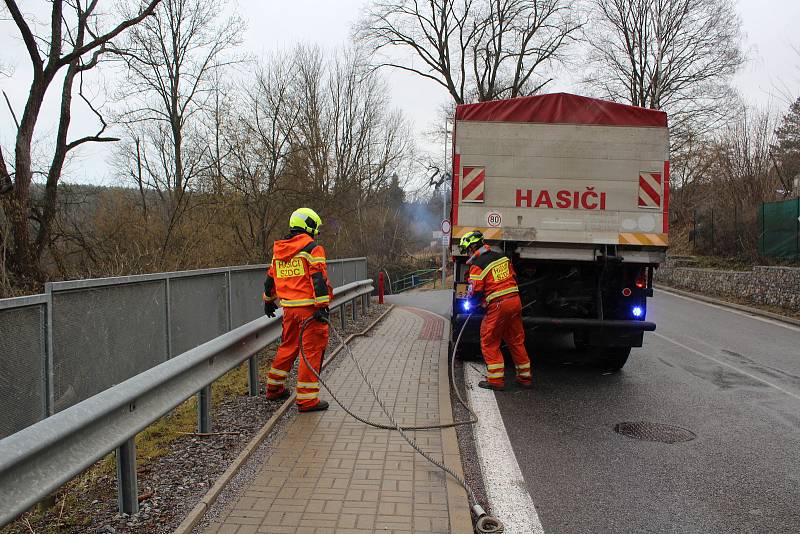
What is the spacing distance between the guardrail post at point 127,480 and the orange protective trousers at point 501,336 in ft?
13.4

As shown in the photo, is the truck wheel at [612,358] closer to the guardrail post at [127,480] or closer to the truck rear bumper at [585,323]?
the truck rear bumper at [585,323]

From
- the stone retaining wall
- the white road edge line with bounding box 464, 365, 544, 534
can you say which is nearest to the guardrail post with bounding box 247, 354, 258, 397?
the white road edge line with bounding box 464, 365, 544, 534

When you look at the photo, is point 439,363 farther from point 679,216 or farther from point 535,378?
point 679,216

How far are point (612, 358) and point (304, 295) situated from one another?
4568 millimetres

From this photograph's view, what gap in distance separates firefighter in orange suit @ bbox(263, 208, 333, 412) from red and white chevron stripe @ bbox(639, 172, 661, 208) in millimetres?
4066

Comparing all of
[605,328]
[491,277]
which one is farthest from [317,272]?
[605,328]

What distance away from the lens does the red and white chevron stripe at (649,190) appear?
7.16 m

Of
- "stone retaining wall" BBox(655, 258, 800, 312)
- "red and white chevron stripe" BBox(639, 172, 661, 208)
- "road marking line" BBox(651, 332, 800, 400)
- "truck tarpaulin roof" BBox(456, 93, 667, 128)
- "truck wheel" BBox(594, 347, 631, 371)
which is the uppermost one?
"truck tarpaulin roof" BBox(456, 93, 667, 128)

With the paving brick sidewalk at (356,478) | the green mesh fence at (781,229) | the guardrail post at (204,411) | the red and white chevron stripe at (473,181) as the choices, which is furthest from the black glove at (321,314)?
the green mesh fence at (781,229)

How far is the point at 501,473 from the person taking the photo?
4344mm

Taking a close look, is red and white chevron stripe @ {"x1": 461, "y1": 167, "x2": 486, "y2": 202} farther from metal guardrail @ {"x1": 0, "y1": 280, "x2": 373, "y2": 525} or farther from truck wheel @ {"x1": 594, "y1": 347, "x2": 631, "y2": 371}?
metal guardrail @ {"x1": 0, "y1": 280, "x2": 373, "y2": 525}

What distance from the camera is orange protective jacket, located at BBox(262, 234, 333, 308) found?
5340mm

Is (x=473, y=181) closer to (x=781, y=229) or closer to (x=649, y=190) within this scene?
(x=649, y=190)

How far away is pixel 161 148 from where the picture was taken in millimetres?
22562
